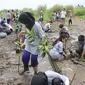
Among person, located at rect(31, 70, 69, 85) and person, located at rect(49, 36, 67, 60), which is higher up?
person, located at rect(31, 70, 69, 85)

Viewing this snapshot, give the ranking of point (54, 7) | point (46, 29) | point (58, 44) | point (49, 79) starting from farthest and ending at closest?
point (54, 7), point (46, 29), point (58, 44), point (49, 79)

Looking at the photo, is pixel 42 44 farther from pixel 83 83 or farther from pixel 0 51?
pixel 0 51

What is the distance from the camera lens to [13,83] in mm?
6270

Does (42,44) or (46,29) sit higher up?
(42,44)

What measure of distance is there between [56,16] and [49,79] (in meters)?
22.8

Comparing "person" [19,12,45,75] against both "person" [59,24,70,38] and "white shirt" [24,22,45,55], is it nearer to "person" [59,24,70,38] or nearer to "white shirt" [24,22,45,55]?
"white shirt" [24,22,45,55]

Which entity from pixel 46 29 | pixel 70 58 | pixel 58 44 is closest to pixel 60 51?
pixel 58 44

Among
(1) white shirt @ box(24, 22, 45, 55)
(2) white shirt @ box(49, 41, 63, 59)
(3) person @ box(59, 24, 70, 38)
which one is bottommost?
(2) white shirt @ box(49, 41, 63, 59)

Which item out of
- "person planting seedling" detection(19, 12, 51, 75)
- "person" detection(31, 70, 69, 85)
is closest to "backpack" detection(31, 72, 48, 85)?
"person" detection(31, 70, 69, 85)

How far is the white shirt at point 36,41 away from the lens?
5910mm

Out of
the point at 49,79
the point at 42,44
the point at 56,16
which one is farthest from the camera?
the point at 56,16

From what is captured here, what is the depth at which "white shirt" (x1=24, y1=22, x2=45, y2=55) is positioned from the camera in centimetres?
591

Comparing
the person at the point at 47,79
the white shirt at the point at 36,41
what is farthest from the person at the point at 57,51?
the person at the point at 47,79

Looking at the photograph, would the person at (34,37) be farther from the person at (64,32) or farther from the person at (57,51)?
the person at (64,32)
